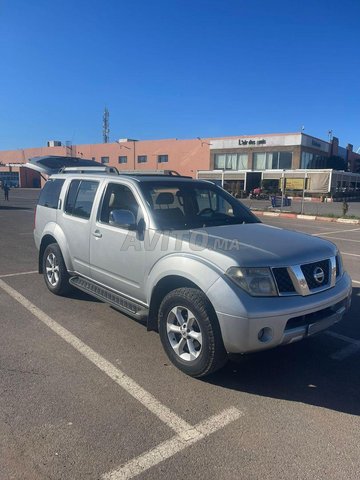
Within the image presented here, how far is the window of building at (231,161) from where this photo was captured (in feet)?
170

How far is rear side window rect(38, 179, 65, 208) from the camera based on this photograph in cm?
598

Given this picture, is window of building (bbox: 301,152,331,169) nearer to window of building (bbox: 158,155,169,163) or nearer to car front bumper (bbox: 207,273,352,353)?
window of building (bbox: 158,155,169,163)

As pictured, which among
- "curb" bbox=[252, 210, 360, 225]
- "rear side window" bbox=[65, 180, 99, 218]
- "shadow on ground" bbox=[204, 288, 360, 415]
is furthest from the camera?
"curb" bbox=[252, 210, 360, 225]

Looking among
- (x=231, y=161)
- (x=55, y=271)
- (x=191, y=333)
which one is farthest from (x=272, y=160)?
(x=191, y=333)

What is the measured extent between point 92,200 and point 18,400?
2.57 metres

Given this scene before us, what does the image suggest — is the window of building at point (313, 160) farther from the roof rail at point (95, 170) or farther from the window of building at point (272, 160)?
the roof rail at point (95, 170)

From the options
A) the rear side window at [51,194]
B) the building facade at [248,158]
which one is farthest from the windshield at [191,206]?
the building facade at [248,158]

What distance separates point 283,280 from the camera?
3365mm

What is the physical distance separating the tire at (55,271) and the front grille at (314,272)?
3406mm

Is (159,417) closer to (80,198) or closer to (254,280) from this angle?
(254,280)

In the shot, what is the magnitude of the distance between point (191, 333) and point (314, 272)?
4.02ft

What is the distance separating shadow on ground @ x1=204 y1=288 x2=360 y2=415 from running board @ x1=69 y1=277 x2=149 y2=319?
3.21 ft

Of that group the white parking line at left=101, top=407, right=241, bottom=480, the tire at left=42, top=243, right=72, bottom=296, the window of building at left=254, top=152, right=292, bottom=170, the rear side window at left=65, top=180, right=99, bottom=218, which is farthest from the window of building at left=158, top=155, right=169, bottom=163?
the white parking line at left=101, top=407, right=241, bottom=480

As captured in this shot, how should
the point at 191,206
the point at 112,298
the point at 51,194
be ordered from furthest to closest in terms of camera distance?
the point at 51,194 → the point at 191,206 → the point at 112,298
